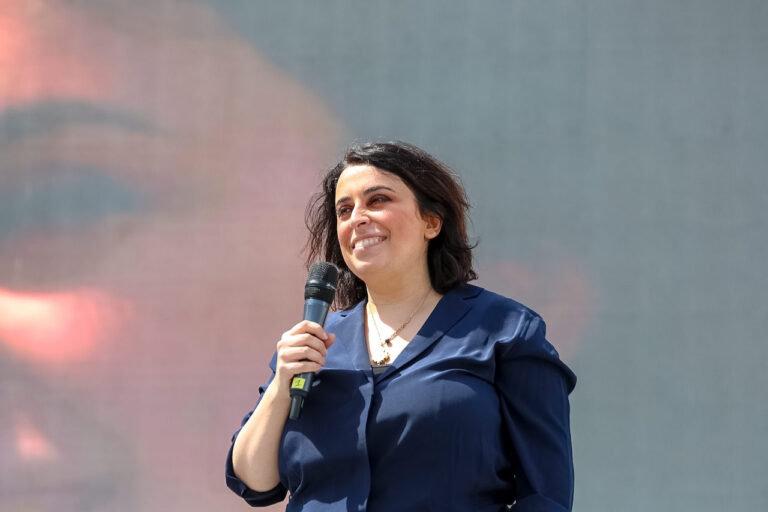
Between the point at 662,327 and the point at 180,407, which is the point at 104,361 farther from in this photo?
the point at 662,327

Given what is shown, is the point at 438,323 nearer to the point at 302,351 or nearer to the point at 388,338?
the point at 388,338

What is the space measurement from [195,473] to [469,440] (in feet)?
7.44

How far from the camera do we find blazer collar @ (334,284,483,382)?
203 centimetres

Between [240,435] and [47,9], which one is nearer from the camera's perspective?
[240,435]

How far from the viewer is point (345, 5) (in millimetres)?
4082

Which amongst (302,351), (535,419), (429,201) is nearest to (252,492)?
(302,351)

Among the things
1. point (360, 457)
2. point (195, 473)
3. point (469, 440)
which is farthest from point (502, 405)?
point (195, 473)

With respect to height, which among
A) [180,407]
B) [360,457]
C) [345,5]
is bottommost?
[360,457]

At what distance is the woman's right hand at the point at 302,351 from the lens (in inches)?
77.1

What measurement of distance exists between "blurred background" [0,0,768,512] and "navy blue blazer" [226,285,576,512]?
1.77 meters

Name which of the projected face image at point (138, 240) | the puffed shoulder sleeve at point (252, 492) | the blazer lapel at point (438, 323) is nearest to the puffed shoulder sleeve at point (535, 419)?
the blazer lapel at point (438, 323)

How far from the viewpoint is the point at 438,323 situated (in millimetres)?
2088

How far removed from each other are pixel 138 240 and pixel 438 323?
7.50 feet

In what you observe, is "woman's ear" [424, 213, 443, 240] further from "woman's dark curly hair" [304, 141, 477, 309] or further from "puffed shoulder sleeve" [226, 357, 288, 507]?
"puffed shoulder sleeve" [226, 357, 288, 507]
